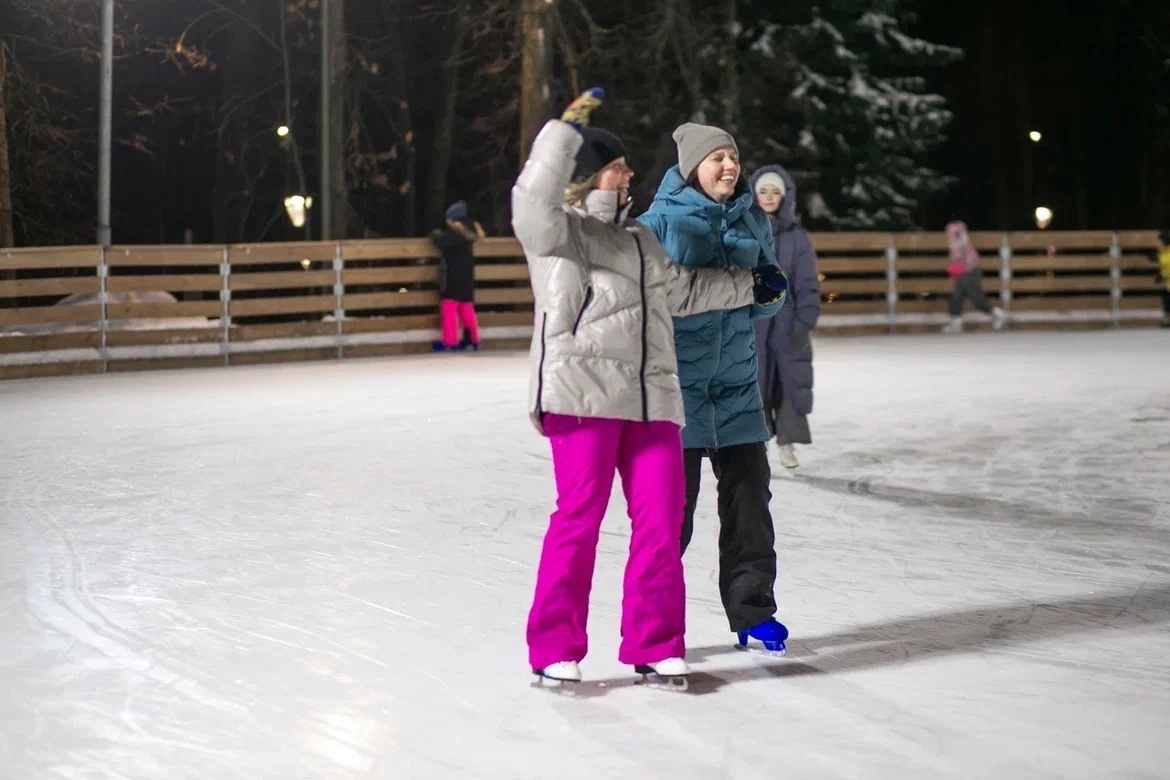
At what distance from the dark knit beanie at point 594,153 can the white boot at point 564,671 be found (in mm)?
1256

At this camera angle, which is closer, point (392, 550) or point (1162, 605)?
point (1162, 605)

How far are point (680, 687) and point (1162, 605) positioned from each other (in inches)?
78.3

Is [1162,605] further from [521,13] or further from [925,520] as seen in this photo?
[521,13]

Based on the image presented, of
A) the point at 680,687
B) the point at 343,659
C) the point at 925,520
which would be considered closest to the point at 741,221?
the point at 680,687

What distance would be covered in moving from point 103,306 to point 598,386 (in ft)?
43.9

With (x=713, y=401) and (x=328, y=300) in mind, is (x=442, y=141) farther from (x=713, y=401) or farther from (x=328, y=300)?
(x=713, y=401)

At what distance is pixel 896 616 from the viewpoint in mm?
5688

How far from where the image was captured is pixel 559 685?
4.71 metres

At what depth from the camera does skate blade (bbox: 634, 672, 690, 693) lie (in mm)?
4723

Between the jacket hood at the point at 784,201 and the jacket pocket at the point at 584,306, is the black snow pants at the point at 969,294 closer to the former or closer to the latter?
the jacket hood at the point at 784,201

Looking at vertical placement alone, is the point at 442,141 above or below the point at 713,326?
above

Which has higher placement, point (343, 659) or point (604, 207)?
point (604, 207)

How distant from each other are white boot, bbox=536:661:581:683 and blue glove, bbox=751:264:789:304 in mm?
1129

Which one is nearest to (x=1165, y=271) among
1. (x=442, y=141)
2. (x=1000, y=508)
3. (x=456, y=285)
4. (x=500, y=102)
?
(x=456, y=285)
